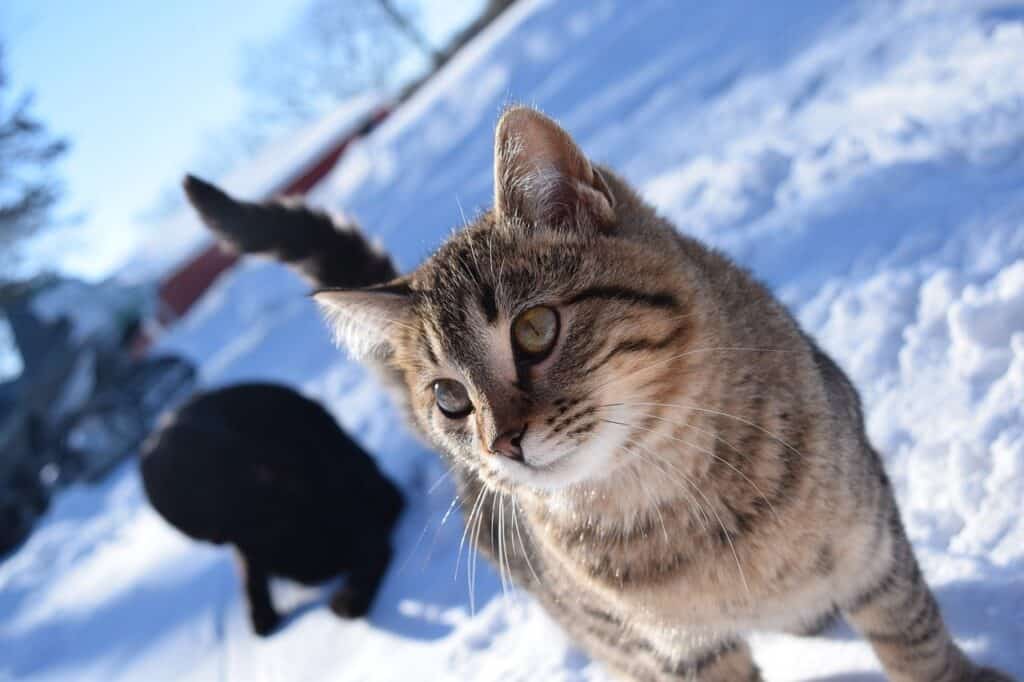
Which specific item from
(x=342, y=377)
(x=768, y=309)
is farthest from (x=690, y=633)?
(x=342, y=377)

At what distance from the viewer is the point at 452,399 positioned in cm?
164

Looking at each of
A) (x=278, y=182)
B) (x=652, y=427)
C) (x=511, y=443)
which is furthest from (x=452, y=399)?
(x=278, y=182)

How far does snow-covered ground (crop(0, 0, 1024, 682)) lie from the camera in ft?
6.79

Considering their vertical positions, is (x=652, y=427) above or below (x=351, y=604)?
above

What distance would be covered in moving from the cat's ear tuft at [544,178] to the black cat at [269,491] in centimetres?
209

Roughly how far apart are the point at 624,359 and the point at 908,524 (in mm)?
1257

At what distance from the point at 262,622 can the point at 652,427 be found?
8.52 ft

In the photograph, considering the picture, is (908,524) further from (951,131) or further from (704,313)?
(951,131)

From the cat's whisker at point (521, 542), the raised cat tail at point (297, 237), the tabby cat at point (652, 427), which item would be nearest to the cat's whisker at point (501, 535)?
the cat's whisker at point (521, 542)

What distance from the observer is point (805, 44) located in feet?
15.8

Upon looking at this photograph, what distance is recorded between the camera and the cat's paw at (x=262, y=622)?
3.28 meters

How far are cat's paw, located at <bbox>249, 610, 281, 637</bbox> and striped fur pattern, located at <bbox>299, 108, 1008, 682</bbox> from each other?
6.90 ft

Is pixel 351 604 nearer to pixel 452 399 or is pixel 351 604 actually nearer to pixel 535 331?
pixel 452 399

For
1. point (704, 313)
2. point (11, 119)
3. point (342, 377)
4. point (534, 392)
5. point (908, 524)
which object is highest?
point (11, 119)
